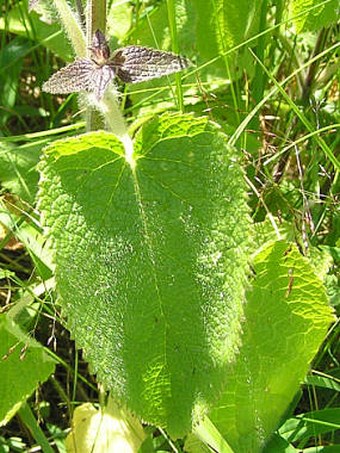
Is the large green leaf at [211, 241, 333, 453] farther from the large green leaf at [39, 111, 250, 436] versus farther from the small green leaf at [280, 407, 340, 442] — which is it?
the large green leaf at [39, 111, 250, 436]

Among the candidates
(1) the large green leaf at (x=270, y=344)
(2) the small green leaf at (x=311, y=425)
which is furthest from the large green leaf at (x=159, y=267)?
(2) the small green leaf at (x=311, y=425)

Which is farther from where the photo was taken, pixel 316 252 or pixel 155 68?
pixel 316 252

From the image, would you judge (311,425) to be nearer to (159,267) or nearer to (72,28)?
(159,267)

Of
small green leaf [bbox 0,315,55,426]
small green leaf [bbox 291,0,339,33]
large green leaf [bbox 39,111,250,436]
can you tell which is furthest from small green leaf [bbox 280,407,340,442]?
small green leaf [bbox 291,0,339,33]

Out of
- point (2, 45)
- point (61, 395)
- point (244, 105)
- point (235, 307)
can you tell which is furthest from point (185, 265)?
point (2, 45)

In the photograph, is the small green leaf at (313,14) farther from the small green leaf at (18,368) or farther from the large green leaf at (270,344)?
the small green leaf at (18,368)

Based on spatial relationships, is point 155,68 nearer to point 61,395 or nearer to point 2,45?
point 61,395

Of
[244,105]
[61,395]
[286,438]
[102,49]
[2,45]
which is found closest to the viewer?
[102,49]
